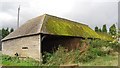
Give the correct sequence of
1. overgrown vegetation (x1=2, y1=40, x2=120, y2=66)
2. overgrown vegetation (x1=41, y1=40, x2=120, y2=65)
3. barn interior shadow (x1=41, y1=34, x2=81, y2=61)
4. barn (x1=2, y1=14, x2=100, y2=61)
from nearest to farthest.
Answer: overgrown vegetation (x1=2, y1=40, x2=120, y2=66), overgrown vegetation (x1=41, y1=40, x2=120, y2=65), barn (x1=2, y1=14, x2=100, y2=61), barn interior shadow (x1=41, y1=34, x2=81, y2=61)

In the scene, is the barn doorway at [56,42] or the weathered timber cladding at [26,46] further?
the barn doorway at [56,42]

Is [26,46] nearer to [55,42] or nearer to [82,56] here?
[55,42]

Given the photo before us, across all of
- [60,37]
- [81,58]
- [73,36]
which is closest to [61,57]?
[81,58]

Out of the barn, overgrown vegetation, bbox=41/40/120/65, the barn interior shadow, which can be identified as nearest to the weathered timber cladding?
the barn

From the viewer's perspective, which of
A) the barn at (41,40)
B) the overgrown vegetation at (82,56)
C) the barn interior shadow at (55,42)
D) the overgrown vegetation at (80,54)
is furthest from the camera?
the barn interior shadow at (55,42)

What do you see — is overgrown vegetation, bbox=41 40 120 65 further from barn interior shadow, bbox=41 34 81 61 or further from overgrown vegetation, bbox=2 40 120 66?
barn interior shadow, bbox=41 34 81 61

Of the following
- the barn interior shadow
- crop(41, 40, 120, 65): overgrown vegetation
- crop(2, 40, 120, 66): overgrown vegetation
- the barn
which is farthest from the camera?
the barn interior shadow

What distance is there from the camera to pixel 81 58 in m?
14.6

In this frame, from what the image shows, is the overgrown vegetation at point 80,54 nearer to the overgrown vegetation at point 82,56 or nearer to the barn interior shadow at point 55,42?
the overgrown vegetation at point 82,56

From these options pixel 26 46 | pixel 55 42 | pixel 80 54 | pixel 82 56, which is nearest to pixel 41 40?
pixel 55 42

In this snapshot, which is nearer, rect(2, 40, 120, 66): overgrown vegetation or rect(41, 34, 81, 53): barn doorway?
rect(2, 40, 120, 66): overgrown vegetation

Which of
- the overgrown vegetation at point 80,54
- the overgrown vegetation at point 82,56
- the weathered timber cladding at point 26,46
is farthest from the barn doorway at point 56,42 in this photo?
the overgrown vegetation at point 80,54

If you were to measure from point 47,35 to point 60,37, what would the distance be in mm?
2295

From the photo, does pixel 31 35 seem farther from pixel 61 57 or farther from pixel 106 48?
pixel 106 48
